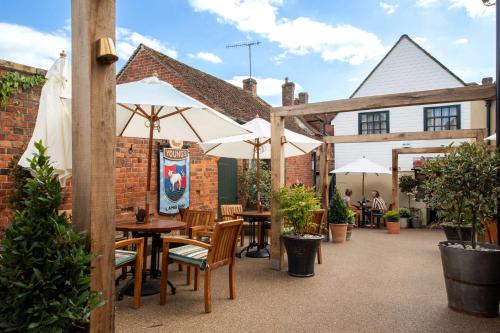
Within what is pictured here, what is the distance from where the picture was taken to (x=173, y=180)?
8.05 m

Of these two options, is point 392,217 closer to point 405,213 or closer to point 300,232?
point 405,213

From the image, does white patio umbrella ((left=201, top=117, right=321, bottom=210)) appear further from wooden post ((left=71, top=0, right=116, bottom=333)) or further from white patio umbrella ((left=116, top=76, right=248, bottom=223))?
wooden post ((left=71, top=0, right=116, bottom=333))

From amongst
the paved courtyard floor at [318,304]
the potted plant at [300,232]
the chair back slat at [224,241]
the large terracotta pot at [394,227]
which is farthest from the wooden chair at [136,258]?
the large terracotta pot at [394,227]

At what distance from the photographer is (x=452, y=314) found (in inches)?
162

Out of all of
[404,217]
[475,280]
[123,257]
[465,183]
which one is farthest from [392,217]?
[123,257]

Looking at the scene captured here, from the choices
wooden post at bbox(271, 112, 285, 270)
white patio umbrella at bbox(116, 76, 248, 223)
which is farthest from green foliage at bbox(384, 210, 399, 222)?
white patio umbrella at bbox(116, 76, 248, 223)

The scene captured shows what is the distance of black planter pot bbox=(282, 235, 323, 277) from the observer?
219 inches

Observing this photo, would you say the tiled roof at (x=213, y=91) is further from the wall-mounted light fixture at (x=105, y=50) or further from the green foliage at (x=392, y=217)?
the wall-mounted light fixture at (x=105, y=50)

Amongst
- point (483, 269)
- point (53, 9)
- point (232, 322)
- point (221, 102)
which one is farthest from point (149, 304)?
point (221, 102)

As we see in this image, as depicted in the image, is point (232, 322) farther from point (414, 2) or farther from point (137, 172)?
point (414, 2)

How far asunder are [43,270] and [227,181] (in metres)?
8.02

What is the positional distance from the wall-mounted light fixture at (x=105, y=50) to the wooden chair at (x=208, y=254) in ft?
7.37

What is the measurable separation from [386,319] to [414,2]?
5.88 m

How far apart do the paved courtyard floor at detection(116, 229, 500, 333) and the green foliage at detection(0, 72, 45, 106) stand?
2.87m
